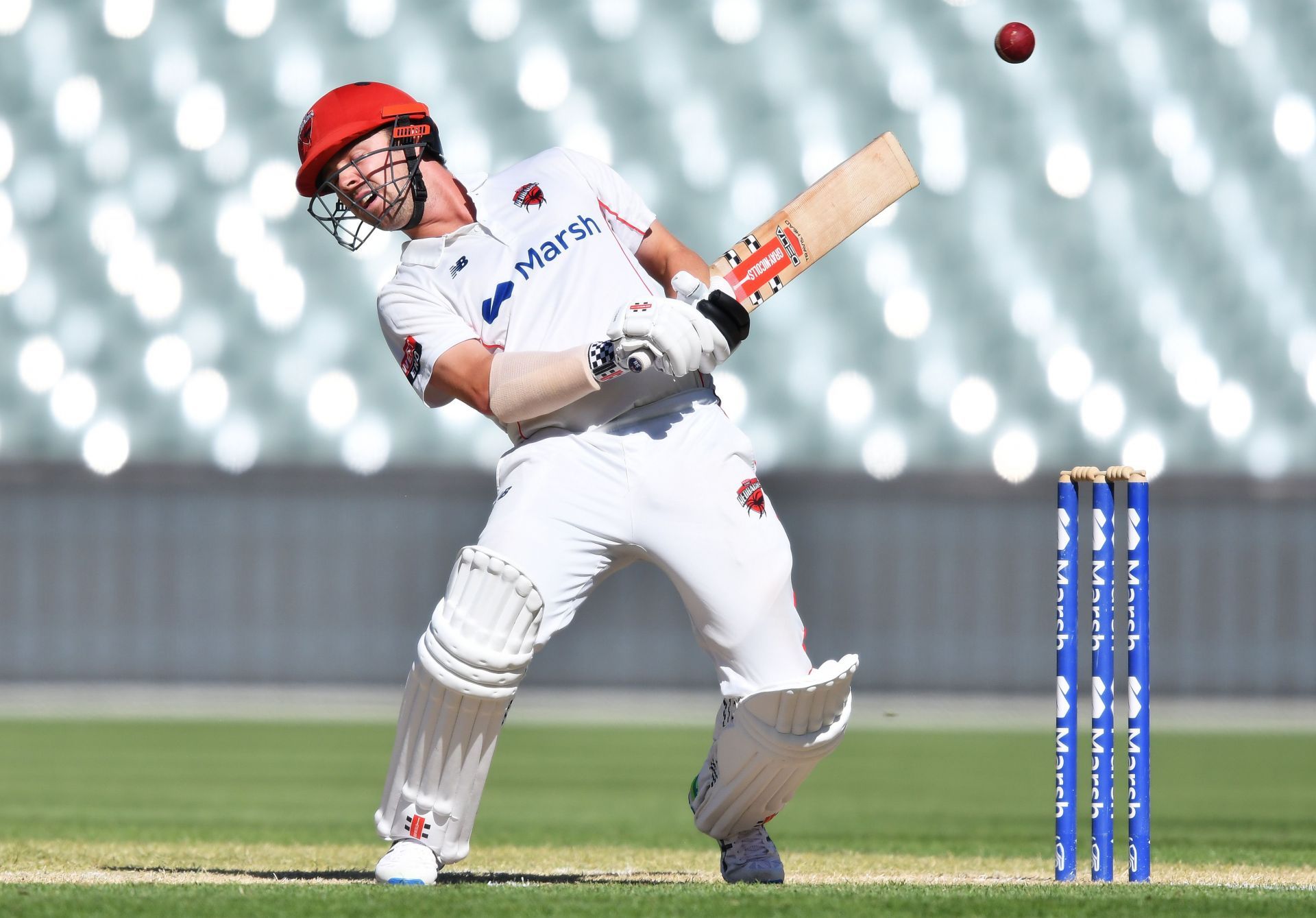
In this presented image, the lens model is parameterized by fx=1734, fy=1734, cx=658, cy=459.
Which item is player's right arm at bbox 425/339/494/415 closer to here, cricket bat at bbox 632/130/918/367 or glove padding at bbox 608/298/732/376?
glove padding at bbox 608/298/732/376

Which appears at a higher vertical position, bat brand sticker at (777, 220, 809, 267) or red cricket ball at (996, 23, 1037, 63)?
red cricket ball at (996, 23, 1037, 63)

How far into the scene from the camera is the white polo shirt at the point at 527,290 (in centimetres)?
358

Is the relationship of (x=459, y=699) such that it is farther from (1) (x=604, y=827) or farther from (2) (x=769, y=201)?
(2) (x=769, y=201)

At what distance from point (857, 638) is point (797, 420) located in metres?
2.49

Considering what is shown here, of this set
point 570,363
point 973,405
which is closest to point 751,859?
point 570,363

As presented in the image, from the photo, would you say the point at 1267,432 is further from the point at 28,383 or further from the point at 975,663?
the point at 28,383

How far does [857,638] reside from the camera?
12.5m

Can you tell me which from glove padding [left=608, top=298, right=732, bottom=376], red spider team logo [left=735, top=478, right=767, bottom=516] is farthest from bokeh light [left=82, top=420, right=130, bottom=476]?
glove padding [left=608, top=298, right=732, bottom=376]

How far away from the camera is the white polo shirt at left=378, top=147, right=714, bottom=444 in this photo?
358 centimetres

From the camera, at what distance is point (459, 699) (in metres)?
3.43

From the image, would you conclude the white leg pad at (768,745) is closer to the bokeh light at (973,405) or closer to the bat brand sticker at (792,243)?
the bat brand sticker at (792,243)

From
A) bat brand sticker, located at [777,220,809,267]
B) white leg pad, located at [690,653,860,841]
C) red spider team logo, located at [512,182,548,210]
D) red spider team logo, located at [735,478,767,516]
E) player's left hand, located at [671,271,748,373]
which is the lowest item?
white leg pad, located at [690,653,860,841]

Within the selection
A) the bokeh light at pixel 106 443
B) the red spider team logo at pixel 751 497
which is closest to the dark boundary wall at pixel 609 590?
the bokeh light at pixel 106 443

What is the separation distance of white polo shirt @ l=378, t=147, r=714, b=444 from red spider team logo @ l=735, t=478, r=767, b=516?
0.23m
